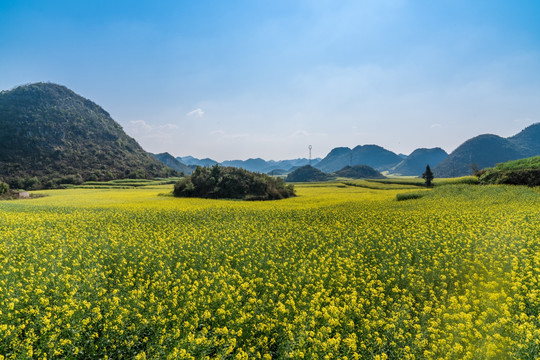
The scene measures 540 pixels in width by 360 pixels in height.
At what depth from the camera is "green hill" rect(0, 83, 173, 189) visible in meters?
114

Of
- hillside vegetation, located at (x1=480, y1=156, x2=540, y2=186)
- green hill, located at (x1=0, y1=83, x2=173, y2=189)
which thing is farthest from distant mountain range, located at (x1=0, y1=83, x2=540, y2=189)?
hillside vegetation, located at (x1=480, y1=156, x2=540, y2=186)

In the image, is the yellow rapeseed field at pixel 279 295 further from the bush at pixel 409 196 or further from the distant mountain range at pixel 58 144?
the distant mountain range at pixel 58 144

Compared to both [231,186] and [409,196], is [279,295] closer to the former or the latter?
[409,196]

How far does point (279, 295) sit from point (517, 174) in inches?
2060

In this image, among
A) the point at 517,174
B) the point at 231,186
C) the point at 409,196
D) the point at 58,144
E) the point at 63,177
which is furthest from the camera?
the point at 58,144

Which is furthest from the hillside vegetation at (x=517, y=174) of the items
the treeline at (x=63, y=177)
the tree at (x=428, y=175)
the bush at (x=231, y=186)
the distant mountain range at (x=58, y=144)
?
the treeline at (x=63, y=177)

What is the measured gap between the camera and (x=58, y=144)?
458 feet

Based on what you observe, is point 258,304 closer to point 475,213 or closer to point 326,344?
point 326,344

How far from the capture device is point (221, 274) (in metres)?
9.76

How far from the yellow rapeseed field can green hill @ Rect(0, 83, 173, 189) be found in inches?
4258

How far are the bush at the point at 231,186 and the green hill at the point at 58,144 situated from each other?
6878cm

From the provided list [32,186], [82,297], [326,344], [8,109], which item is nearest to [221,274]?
[82,297]

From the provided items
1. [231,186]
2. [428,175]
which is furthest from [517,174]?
[231,186]

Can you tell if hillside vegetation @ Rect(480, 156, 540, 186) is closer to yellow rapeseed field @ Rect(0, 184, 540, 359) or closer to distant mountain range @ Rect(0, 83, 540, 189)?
yellow rapeseed field @ Rect(0, 184, 540, 359)
